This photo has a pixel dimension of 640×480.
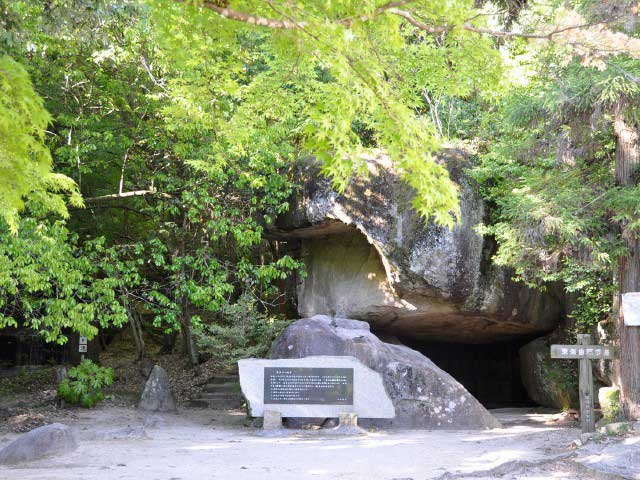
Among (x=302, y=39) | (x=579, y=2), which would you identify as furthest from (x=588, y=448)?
(x=579, y=2)

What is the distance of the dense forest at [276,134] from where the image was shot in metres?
5.20

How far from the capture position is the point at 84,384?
1241cm

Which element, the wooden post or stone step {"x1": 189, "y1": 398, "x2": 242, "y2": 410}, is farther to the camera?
stone step {"x1": 189, "y1": 398, "x2": 242, "y2": 410}

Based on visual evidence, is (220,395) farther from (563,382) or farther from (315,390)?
(563,382)

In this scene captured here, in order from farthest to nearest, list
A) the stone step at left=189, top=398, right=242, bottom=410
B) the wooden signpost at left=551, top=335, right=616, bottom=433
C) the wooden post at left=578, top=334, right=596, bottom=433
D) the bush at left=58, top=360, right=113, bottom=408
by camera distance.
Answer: the stone step at left=189, top=398, right=242, bottom=410 < the bush at left=58, top=360, right=113, bottom=408 < the wooden signpost at left=551, top=335, right=616, bottom=433 < the wooden post at left=578, top=334, right=596, bottom=433

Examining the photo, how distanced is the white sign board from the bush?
9502 millimetres

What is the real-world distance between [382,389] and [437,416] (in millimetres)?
1053

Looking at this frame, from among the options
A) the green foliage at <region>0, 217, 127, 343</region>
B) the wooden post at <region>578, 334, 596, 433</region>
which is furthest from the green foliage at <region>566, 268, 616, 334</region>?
the green foliage at <region>0, 217, 127, 343</region>

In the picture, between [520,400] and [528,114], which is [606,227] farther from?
[520,400]

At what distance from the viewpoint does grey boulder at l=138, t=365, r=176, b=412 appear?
12500 mm

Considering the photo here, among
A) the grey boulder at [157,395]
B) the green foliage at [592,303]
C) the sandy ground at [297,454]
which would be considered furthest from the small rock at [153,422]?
the green foliage at [592,303]

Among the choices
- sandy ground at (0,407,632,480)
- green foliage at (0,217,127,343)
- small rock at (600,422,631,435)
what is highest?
green foliage at (0,217,127,343)

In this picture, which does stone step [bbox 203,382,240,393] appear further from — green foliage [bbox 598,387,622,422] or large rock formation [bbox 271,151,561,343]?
green foliage [bbox 598,387,622,422]

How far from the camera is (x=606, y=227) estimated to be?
30.2ft
